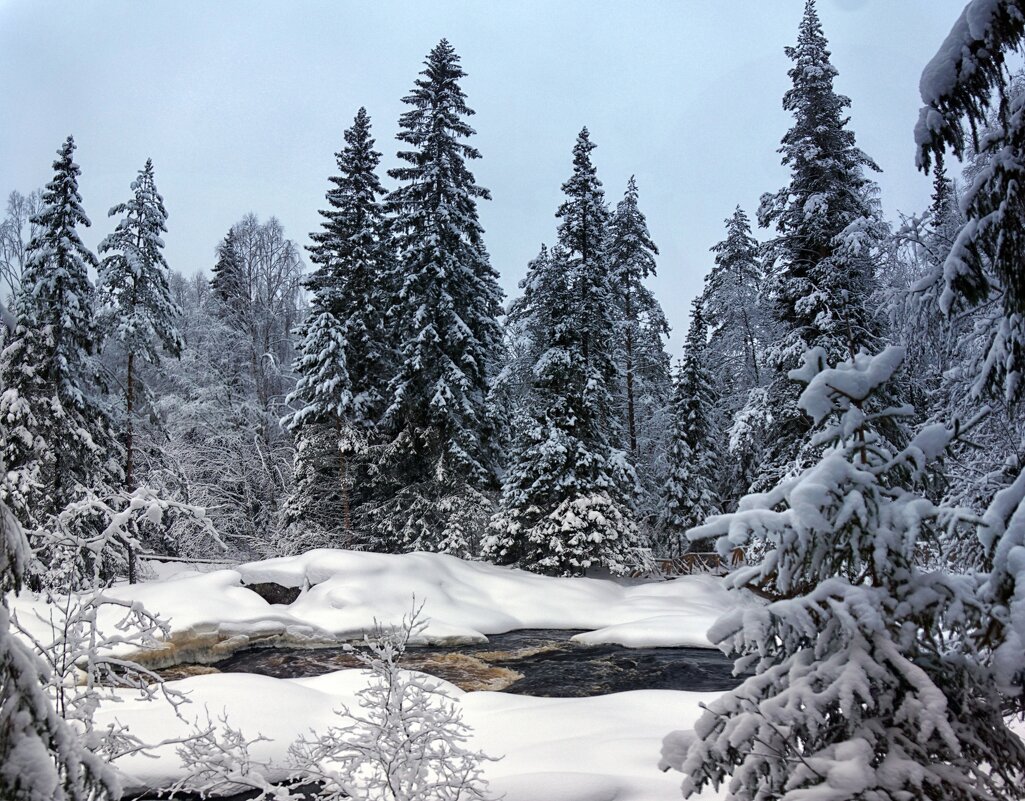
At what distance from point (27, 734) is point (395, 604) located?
A: 47.3 feet

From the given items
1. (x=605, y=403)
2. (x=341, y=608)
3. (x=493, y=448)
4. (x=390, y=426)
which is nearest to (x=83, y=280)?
(x=390, y=426)

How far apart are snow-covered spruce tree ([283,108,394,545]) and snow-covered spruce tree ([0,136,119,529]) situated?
5.82m

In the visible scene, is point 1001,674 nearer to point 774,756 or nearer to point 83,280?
point 774,756

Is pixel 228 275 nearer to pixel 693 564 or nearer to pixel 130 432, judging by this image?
pixel 130 432

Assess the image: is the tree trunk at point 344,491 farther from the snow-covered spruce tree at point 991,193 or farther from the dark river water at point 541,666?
the snow-covered spruce tree at point 991,193

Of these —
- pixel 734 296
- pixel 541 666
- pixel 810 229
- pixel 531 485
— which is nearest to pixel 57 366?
pixel 531 485

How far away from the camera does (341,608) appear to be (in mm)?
15297

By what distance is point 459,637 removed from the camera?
14672 millimetres

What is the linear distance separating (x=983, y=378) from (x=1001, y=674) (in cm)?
177

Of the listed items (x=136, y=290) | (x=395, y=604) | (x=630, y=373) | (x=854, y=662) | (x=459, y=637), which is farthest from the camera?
(x=630, y=373)

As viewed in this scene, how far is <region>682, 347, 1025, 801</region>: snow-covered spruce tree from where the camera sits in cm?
222

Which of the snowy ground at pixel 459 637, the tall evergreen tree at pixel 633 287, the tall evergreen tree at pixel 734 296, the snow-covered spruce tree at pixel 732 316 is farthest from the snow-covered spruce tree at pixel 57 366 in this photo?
the tall evergreen tree at pixel 734 296

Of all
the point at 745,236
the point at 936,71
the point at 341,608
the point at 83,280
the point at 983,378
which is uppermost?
the point at 745,236

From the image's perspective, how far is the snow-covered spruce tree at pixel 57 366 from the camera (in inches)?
647
